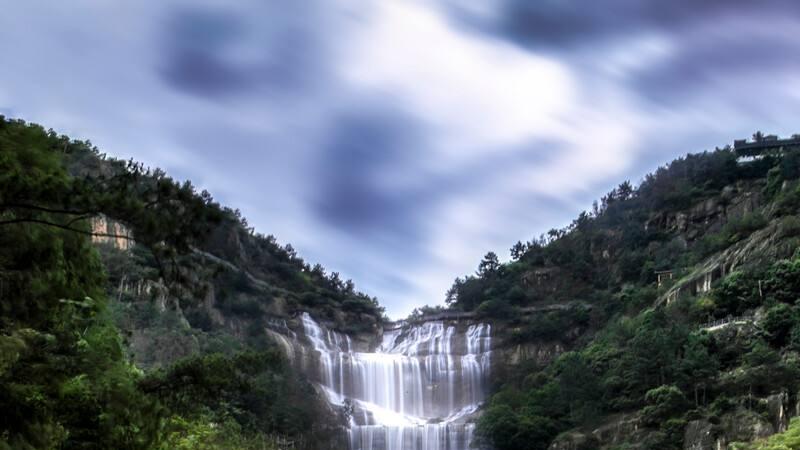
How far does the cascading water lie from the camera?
66.4m

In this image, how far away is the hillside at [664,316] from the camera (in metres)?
40.2

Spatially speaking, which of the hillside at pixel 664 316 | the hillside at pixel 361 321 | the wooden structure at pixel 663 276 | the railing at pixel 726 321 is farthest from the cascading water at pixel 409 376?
the railing at pixel 726 321

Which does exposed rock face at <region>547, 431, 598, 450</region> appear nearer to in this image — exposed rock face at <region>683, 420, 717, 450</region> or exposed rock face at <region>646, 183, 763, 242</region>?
exposed rock face at <region>683, 420, 717, 450</region>

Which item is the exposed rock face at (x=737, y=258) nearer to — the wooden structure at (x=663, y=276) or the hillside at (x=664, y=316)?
the hillside at (x=664, y=316)

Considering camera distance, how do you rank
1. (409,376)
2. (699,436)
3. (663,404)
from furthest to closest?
(409,376)
(663,404)
(699,436)

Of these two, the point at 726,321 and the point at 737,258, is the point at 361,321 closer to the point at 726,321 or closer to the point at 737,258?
the point at 737,258

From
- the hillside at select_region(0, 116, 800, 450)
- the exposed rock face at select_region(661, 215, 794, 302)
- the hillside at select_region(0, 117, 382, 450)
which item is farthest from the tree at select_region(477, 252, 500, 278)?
the hillside at select_region(0, 117, 382, 450)

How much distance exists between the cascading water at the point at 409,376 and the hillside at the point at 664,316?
3.06 metres

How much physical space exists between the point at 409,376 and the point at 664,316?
2487 centimetres

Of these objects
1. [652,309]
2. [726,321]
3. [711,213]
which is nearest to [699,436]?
[726,321]

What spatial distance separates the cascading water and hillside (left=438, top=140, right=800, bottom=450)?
306 centimetres

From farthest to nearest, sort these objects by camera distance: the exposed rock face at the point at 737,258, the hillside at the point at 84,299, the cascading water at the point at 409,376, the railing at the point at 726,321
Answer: the cascading water at the point at 409,376, the exposed rock face at the point at 737,258, the railing at the point at 726,321, the hillside at the point at 84,299

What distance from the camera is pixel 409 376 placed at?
69.5 meters

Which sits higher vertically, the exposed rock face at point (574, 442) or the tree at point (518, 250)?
the tree at point (518, 250)
